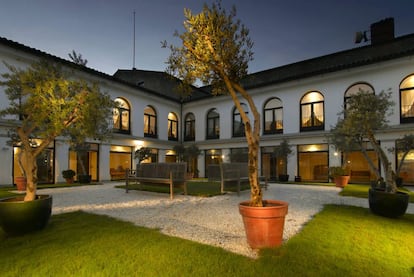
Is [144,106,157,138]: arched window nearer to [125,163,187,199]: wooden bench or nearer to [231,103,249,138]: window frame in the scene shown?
[231,103,249,138]: window frame

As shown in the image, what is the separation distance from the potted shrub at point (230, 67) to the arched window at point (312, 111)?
15.4m

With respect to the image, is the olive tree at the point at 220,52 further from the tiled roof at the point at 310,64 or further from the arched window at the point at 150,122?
the arched window at the point at 150,122

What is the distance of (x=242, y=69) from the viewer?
15.7 feet

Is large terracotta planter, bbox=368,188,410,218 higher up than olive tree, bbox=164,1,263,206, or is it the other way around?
olive tree, bbox=164,1,263,206

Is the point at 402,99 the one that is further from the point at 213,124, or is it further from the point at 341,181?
the point at 213,124

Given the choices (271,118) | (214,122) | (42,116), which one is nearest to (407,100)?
(271,118)

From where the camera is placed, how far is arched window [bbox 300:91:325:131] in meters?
18.2

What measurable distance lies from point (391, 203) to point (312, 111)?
1385 cm

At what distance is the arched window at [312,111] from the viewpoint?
59.8 ft

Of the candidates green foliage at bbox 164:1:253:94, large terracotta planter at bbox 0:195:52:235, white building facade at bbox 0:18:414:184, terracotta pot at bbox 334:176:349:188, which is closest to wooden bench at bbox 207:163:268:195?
green foliage at bbox 164:1:253:94

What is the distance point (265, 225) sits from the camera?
3762mm

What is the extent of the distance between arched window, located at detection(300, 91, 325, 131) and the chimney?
7.06 metres

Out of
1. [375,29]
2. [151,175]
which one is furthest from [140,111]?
[375,29]

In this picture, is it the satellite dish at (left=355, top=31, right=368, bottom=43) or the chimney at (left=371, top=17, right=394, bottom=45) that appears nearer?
the chimney at (left=371, top=17, right=394, bottom=45)
